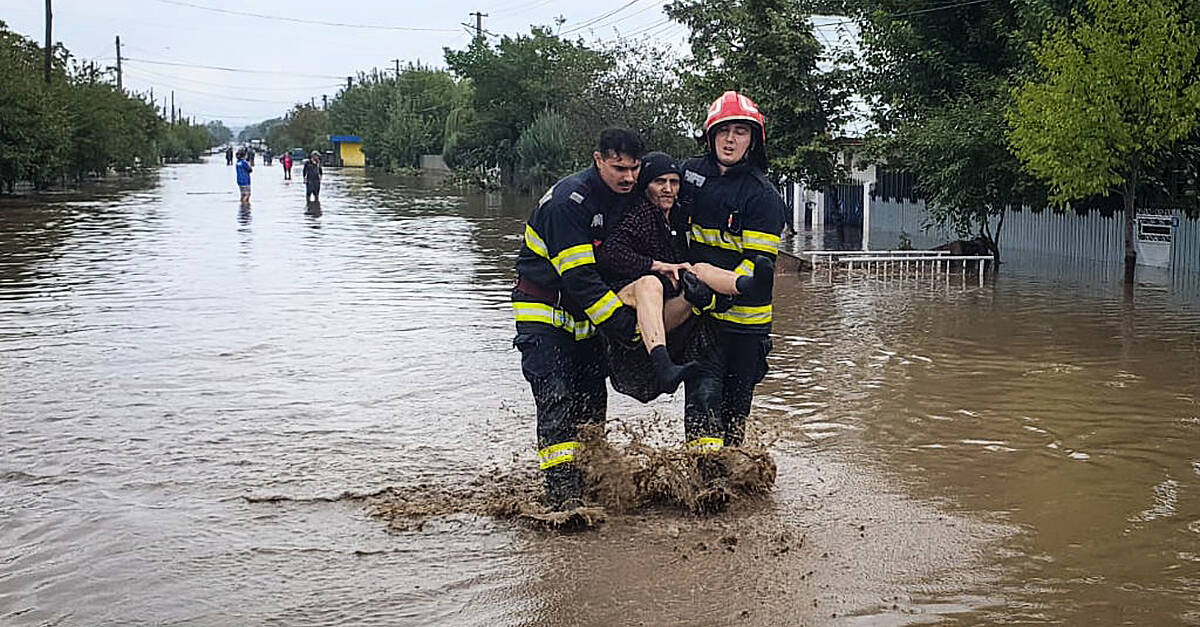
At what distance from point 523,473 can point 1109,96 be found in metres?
12.0

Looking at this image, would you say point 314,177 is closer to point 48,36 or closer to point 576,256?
point 48,36

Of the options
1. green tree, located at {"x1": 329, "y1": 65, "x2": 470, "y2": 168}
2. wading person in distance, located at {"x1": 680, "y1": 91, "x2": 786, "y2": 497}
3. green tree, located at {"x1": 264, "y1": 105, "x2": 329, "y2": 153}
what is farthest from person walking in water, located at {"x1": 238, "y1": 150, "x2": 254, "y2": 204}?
green tree, located at {"x1": 264, "y1": 105, "x2": 329, "y2": 153}

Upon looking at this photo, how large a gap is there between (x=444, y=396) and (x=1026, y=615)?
5.48 metres

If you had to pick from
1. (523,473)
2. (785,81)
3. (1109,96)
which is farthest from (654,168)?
(785,81)

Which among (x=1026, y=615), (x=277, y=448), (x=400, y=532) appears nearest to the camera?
(x=1026, y=615)

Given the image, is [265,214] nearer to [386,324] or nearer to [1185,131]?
[386,324]

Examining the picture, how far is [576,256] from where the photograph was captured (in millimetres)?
6164

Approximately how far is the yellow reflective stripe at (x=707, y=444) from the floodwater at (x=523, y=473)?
1.14 ft

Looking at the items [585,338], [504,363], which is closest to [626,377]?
[585,338]

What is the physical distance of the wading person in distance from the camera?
254 inches

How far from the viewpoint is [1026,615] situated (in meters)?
5.21

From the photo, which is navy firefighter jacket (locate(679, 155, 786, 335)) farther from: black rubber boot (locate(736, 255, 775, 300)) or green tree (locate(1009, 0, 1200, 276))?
green tree (locate(1009, 0, 1200, 276))

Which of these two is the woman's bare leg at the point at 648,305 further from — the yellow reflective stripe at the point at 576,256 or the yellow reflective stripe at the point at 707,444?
the yellow reflective stripe at the point at 707,444

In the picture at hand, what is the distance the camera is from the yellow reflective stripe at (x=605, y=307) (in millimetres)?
6172
